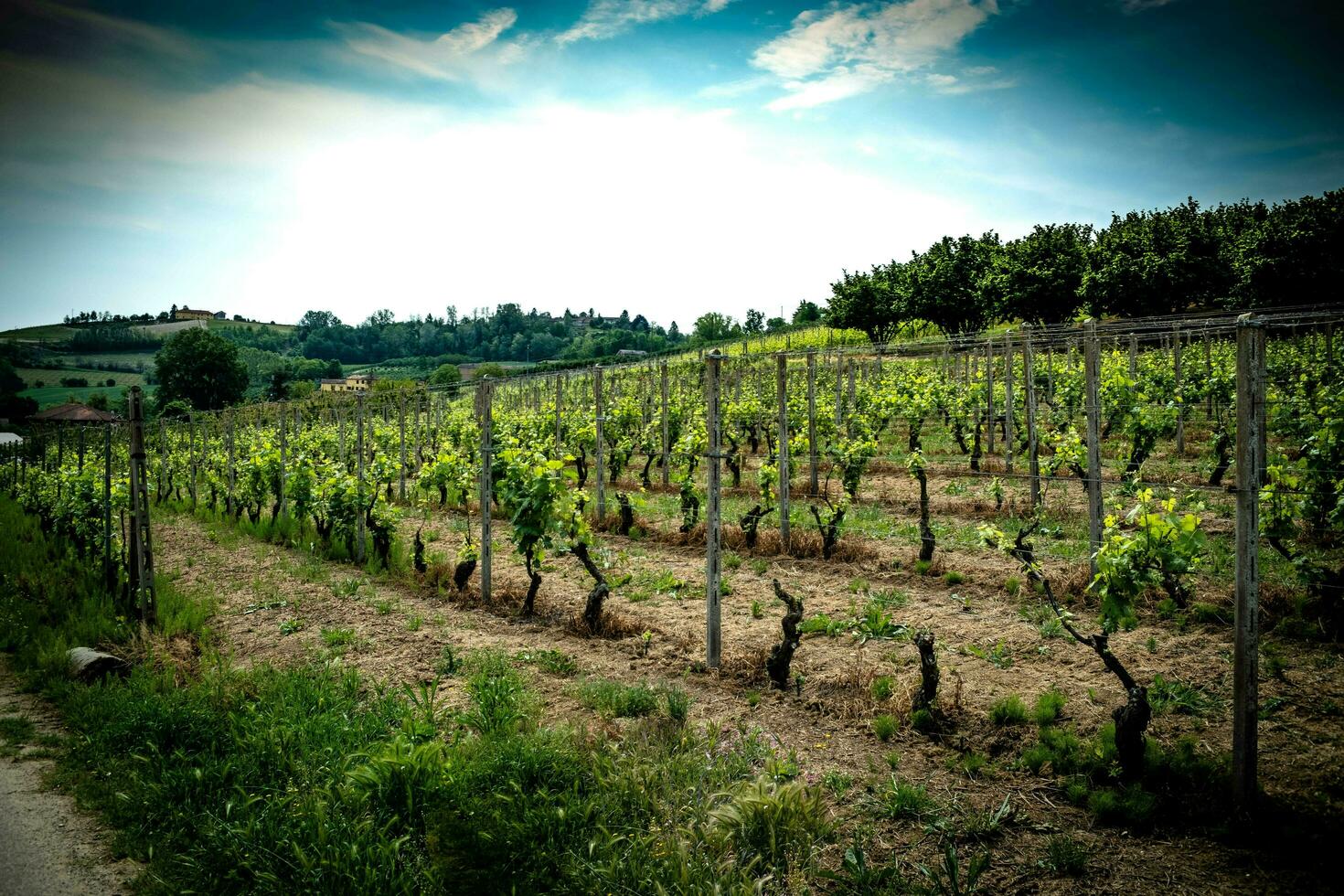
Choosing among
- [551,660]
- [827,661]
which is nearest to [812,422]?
[827,661]

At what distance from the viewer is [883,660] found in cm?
602

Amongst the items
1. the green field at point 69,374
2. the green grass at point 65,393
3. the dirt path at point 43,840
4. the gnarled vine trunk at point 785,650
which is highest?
the green field at point 69,374

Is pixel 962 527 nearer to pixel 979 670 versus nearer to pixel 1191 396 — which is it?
pixel 979 670

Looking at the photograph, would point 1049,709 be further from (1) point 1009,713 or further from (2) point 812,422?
(2) point 812,422

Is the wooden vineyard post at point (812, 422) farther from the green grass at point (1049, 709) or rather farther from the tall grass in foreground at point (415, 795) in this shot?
the tall grass in foreground at point (415, 795)

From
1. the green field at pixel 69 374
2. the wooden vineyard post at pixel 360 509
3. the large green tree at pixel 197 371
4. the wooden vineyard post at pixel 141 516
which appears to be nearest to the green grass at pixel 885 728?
the wooden vineyard post at pixel 141 516

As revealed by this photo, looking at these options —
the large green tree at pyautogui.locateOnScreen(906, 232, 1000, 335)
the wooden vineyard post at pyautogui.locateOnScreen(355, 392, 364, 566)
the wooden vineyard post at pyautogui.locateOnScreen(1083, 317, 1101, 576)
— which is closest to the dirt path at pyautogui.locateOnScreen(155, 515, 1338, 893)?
the wooden vineyard post at pyautogui.locateOnScreen(355, 392, 364, 566)

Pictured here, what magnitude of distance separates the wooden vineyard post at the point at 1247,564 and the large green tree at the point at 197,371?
71030mm

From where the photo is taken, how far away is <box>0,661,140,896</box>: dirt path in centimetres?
367

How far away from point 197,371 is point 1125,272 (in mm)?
69304

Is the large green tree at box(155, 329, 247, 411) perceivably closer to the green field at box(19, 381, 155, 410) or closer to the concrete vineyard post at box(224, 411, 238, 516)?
the green field at box(19, 381, 155, 410)

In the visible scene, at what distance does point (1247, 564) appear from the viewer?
12.5 feet

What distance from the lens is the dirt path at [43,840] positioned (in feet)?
12.0

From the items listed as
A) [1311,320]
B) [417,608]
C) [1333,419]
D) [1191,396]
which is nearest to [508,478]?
[417,608]
